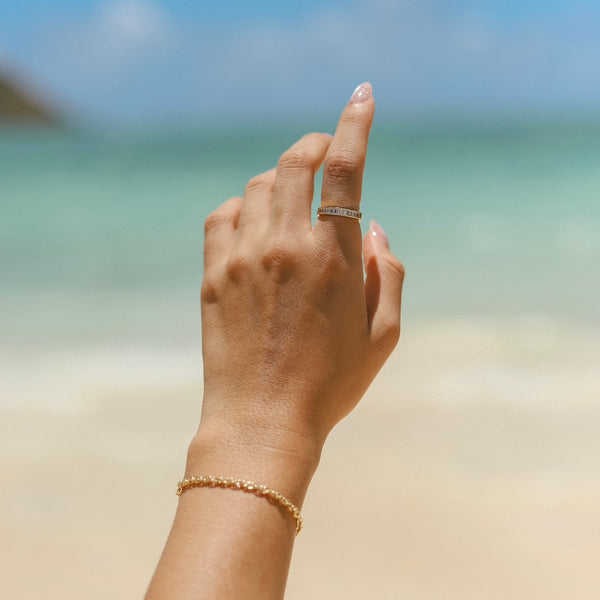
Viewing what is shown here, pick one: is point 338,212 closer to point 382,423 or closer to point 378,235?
point 378,235

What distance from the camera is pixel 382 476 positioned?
2.07 m

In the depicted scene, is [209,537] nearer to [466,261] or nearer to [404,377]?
[404,377]

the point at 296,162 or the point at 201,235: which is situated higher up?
the point at 201,235

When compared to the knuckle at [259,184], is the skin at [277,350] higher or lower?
lower

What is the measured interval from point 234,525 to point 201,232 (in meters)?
5.36

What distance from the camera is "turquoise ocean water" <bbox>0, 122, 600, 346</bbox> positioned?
3.75 metres

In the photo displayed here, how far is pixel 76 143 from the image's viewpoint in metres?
14.4

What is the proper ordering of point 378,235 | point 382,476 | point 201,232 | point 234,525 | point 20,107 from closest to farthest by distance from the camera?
point 234,525 → point 378,235 → point 382,476 → point 201,232 → point 20,107

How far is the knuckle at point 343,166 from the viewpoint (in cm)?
94

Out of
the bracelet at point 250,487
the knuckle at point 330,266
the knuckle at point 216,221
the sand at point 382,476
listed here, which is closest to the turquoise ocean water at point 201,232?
the sand at point 382,476

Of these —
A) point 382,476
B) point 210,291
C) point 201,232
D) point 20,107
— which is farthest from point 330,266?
point 20,107

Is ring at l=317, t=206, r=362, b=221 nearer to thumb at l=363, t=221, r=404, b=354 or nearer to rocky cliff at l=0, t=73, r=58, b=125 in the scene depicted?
thumb at l=363, t=221, r=404, b=354

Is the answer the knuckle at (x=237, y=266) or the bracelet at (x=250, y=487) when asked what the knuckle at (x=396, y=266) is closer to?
the knuckle at (x=237, y=266)

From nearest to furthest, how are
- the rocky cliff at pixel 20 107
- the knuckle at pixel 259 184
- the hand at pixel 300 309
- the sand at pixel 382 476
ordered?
the hand at pixel 300 309 → the knuckle at pixel 259 184 → the sand at pixel 382 476 → the rocky cliff at pixel 20 107
